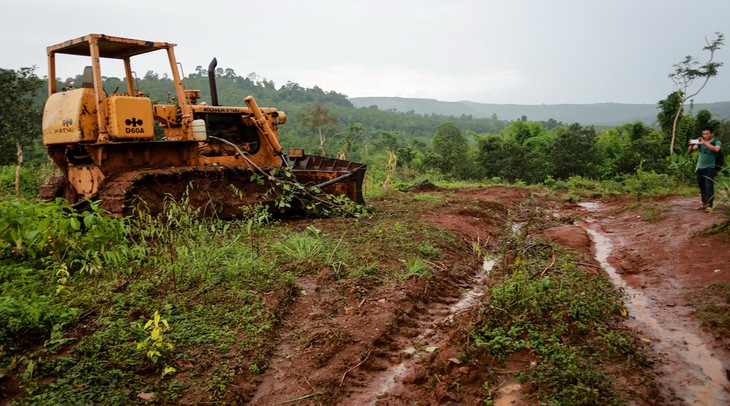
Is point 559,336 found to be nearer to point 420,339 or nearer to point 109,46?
point 420,339

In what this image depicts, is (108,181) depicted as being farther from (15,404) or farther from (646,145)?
(646,145)

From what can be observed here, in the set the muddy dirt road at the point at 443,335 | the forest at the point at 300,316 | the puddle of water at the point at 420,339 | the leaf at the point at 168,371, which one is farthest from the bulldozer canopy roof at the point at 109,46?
the puddle of water at the point at 420,339

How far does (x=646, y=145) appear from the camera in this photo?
23.5 metres

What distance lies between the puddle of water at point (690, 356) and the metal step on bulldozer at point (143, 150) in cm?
479

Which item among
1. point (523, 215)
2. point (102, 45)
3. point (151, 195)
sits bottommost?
point (523, 215)

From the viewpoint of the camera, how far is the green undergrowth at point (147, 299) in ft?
11.3

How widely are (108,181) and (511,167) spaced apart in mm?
20956

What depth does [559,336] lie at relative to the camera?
4.24 metres

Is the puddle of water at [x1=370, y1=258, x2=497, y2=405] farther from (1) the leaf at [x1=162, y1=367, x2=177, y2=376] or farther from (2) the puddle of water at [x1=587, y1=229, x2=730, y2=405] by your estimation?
(2) the puddle of water at [x1=587, y1=229, x2=730, y2=405]

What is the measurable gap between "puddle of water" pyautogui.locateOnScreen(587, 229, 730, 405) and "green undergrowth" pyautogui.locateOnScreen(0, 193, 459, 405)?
2372 millimetres

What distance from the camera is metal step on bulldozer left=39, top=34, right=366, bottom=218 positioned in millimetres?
7227

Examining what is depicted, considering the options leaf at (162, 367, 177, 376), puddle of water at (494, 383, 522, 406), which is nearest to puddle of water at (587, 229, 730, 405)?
puddle of water at (494, 383, 522, 406)

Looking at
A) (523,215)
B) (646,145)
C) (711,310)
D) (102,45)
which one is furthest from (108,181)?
(646,145)

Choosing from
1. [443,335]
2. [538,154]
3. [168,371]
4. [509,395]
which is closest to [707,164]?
[443,335]
